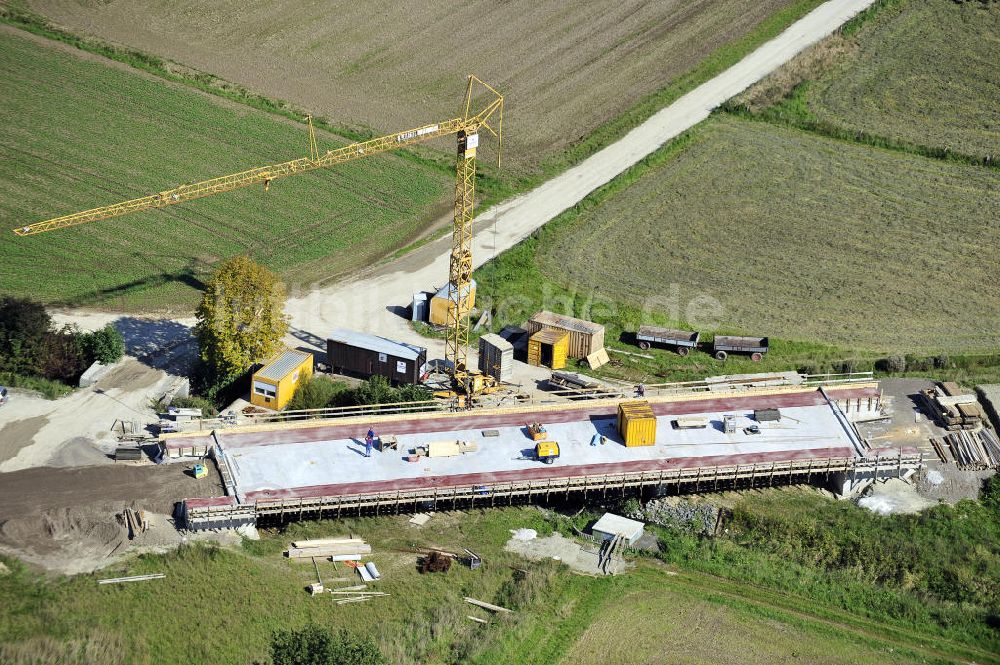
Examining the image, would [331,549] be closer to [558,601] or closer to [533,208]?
[558,601]

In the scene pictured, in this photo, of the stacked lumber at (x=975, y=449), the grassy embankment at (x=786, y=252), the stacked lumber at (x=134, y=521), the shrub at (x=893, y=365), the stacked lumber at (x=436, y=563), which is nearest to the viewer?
the stacked lumber at (x=436, y=563)

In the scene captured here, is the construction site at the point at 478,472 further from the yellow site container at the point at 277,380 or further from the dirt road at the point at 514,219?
the dirt road at the point at 514,219

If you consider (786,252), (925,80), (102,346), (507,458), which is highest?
(925,80)

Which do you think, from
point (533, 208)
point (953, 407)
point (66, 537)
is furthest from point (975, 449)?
point (66, 537)

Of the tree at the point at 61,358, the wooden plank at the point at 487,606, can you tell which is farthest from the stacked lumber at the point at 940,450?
the tree at the point at 61,358

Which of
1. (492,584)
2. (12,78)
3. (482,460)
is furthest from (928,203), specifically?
(12,78)

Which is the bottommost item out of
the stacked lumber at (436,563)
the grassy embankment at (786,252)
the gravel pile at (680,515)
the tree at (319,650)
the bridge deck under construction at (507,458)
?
the tree at (319,650)

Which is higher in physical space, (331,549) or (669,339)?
(669,339)
